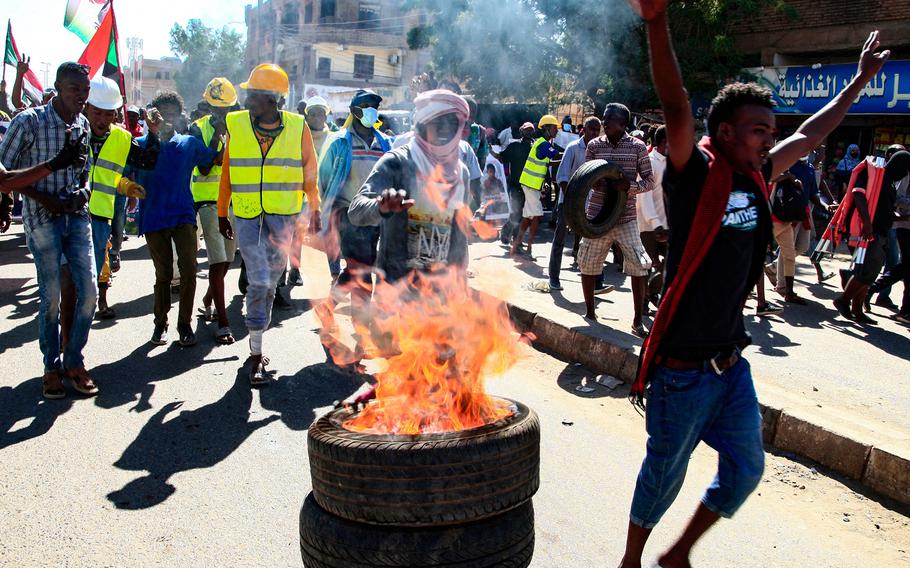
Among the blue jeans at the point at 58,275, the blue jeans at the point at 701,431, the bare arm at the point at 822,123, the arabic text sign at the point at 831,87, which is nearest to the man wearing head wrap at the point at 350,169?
the blue jeans at the point at 58,275

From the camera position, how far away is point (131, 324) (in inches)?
297

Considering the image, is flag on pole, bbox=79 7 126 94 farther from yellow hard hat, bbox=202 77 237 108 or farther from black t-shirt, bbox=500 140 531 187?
black t-shirt, bbox=500 140 531 187

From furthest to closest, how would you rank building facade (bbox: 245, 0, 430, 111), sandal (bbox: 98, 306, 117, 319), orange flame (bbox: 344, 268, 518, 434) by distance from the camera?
building facade (bbox: 245, 0, 430, 111)
sandal (bbox: 98, 306, 117, 319)
orange flame (bbox: 344, 268, 518, 434)

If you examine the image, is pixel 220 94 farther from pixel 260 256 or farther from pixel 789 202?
pixel 789 202

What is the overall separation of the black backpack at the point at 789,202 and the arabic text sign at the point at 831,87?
8.34 meters

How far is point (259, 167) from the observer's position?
586cm

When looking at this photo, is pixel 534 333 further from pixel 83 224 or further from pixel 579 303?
pixel 83 224

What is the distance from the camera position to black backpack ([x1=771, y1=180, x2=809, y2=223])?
8.87 metres

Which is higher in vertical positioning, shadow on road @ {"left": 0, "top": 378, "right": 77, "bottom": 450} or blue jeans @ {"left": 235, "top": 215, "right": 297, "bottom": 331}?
blue jeans @ {"left": 235, "top": 215, "right": 297, "bottom": 331}

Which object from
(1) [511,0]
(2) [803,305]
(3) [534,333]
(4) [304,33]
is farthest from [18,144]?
(4) [304,33]

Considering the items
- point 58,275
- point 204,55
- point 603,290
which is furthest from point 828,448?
point 204,55

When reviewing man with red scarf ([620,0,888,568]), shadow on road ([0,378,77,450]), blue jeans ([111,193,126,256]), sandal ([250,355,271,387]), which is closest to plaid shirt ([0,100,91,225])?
shadow on road ([0,378,77,450])

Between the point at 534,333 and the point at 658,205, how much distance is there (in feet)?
6.46

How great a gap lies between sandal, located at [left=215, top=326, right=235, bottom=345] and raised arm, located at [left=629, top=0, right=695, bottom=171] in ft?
16.6
